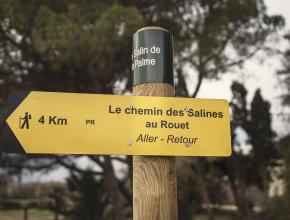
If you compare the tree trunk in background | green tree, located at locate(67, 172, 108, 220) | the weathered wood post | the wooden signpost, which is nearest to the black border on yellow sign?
the wooden signpost

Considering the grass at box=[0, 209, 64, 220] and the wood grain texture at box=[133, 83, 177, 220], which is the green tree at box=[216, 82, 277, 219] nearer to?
the grass at box=[0, 209, 64, 220]

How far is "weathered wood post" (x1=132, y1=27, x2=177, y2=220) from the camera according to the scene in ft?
4.45

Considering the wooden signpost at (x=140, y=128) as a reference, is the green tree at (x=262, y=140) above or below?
above

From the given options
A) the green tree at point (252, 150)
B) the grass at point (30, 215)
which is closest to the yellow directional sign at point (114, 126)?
the green tree at point (252, 150)

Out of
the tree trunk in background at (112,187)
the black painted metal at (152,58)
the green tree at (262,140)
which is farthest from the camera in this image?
the green tree at (262,140)

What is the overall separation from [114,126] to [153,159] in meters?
0.19

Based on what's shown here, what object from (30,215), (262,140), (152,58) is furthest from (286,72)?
(30,215)

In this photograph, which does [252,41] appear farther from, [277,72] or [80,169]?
[80,169]

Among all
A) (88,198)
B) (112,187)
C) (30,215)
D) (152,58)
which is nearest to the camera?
(152,58)

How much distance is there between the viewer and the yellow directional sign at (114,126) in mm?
1317

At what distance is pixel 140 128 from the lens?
4.52 feet

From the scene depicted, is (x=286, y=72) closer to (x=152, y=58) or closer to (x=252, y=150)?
(x=252, y=150)

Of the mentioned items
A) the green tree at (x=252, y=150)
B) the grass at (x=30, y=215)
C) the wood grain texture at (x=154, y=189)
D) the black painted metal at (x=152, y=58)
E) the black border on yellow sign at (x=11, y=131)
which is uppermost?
the green tree at (x=252, y=150)

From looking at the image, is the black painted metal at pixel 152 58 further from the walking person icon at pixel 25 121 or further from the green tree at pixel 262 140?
the green tree at pixel 262 140
